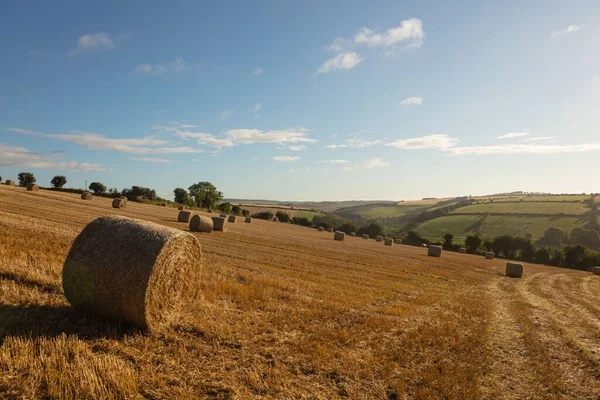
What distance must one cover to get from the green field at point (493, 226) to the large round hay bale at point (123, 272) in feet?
312

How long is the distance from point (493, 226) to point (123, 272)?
113 meters

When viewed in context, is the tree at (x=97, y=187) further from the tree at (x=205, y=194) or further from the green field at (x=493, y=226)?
Answer: the green field at (x=493, y=226)

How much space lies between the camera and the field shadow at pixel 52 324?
596cm

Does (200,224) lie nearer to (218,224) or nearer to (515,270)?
(218,224)

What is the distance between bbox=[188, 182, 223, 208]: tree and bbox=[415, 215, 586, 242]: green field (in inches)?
2455

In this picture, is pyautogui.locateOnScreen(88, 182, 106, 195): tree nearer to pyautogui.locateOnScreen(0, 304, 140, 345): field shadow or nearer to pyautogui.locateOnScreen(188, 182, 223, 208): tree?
pyautogui.locateOnScreen(188, 182, 223, 208): tree

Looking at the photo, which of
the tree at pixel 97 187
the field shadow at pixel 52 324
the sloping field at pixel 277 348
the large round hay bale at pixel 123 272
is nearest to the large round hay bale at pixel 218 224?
the sloping field at pixel 277 348

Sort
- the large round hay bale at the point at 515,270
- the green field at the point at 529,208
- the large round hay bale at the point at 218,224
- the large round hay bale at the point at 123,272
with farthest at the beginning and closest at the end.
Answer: the green field at the point at 529,208 < the large round hay bale at the point at 218,224 < the large round hay bale at the point at 515,270 < the large round hay bale at the point at 123,272

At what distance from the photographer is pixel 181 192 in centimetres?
10088

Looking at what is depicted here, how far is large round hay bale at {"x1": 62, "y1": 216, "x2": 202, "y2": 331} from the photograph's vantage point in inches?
275

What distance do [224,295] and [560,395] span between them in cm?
769

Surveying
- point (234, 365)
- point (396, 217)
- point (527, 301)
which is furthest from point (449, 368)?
point (396, 217)

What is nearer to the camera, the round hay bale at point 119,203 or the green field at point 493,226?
the round hay bale at point 119,203

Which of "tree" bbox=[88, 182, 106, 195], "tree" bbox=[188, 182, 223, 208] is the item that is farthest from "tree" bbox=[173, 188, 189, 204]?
"tree" bbox=[88, 182, 106, 195]
